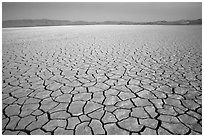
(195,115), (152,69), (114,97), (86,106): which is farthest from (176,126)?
(152,69)

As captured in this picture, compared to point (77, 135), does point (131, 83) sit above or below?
above

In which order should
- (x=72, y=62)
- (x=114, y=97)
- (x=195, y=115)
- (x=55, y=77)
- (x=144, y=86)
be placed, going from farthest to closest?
(x=72, y=62) → (x=55, y=77) → (x=144, y=86) → (x=114, y=97) → (x=195, y=115)

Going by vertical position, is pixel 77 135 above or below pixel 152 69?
below

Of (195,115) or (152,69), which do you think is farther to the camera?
(152,69)

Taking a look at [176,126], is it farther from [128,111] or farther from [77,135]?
[77,135]

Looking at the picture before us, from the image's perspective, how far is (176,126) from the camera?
157 cm

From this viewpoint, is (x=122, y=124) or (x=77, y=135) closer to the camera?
(x=77, y=135)

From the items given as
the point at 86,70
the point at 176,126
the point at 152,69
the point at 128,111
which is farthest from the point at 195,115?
the point at 86,70

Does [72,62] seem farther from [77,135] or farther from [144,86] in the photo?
[77,135]

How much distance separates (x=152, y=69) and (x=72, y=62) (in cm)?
187

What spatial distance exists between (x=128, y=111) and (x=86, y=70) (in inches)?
65.4

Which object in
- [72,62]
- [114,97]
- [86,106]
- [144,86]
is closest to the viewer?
[86,106]

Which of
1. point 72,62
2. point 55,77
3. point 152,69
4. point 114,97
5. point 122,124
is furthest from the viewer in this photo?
point 72,62

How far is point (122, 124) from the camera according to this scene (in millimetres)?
1624
